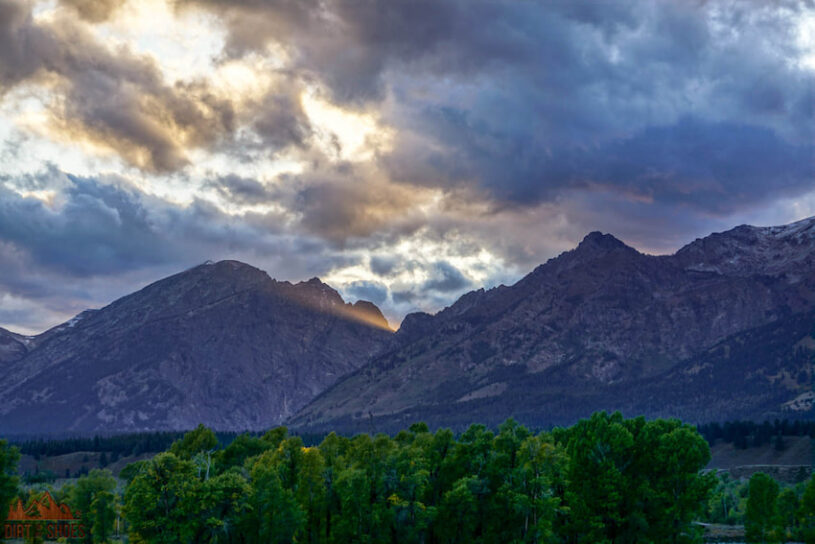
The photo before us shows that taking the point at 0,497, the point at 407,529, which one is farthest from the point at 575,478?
the point at 0,497

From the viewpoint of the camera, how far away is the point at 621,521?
123 m

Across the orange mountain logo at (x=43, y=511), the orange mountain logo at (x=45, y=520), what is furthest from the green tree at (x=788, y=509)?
the orange mountain logo at (x=43, y=511)

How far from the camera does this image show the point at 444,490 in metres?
128

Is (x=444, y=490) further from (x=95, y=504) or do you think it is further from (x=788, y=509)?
(x=788, y=509)

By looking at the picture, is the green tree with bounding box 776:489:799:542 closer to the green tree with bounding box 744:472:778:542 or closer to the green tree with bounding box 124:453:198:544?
the green tree with bounding box 744:472:778:542

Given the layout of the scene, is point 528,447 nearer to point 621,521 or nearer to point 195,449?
point 621,521

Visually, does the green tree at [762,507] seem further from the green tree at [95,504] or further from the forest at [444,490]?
the green tree at [95,504]

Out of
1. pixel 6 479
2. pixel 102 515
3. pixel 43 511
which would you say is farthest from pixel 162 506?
pixel 43 511

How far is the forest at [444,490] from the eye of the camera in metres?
106

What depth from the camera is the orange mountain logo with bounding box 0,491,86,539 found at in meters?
149

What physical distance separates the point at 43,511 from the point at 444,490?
88.8m

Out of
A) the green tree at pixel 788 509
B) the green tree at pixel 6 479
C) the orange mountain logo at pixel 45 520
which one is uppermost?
the green tree at pixel 6 479

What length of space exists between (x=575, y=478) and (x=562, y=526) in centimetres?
802

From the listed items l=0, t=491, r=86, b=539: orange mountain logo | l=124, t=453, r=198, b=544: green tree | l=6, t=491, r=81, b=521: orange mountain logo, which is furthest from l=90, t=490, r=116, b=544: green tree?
l=124, t=453, r=198, b=544: green tree
